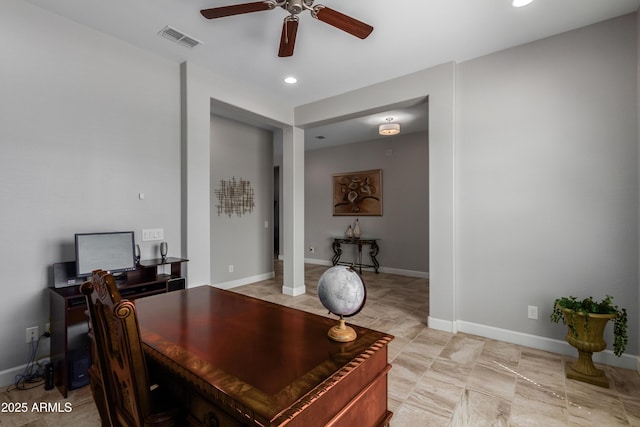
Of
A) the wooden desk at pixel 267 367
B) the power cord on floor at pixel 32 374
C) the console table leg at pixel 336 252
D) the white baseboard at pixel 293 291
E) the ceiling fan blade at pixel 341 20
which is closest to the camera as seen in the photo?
the wooden desk at pixel 267 367

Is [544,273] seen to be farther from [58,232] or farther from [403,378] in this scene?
[58,232]

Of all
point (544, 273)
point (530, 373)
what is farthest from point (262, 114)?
point (530, 373)

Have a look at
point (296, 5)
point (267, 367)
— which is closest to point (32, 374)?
point (267, 367)

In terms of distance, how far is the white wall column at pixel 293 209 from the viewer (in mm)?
4645

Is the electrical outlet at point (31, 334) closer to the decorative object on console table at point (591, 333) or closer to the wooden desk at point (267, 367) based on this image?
the wooden desk at point (267, 367)

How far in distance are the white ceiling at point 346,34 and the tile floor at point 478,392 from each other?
9.29ft

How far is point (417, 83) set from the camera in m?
3.41

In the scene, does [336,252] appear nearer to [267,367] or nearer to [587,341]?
[587,341]

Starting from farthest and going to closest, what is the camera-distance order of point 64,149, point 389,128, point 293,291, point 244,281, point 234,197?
point 244,281, point 234,197, point 389,128, point 293,291, point 64,149

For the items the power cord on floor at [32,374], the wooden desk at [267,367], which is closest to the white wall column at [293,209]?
the power cord on floor at [32,374]

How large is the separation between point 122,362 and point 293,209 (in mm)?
3688

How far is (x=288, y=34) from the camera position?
2164mm

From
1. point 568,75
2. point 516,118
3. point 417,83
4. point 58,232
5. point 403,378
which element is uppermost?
point 417,83

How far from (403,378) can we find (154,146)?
10.1ft
